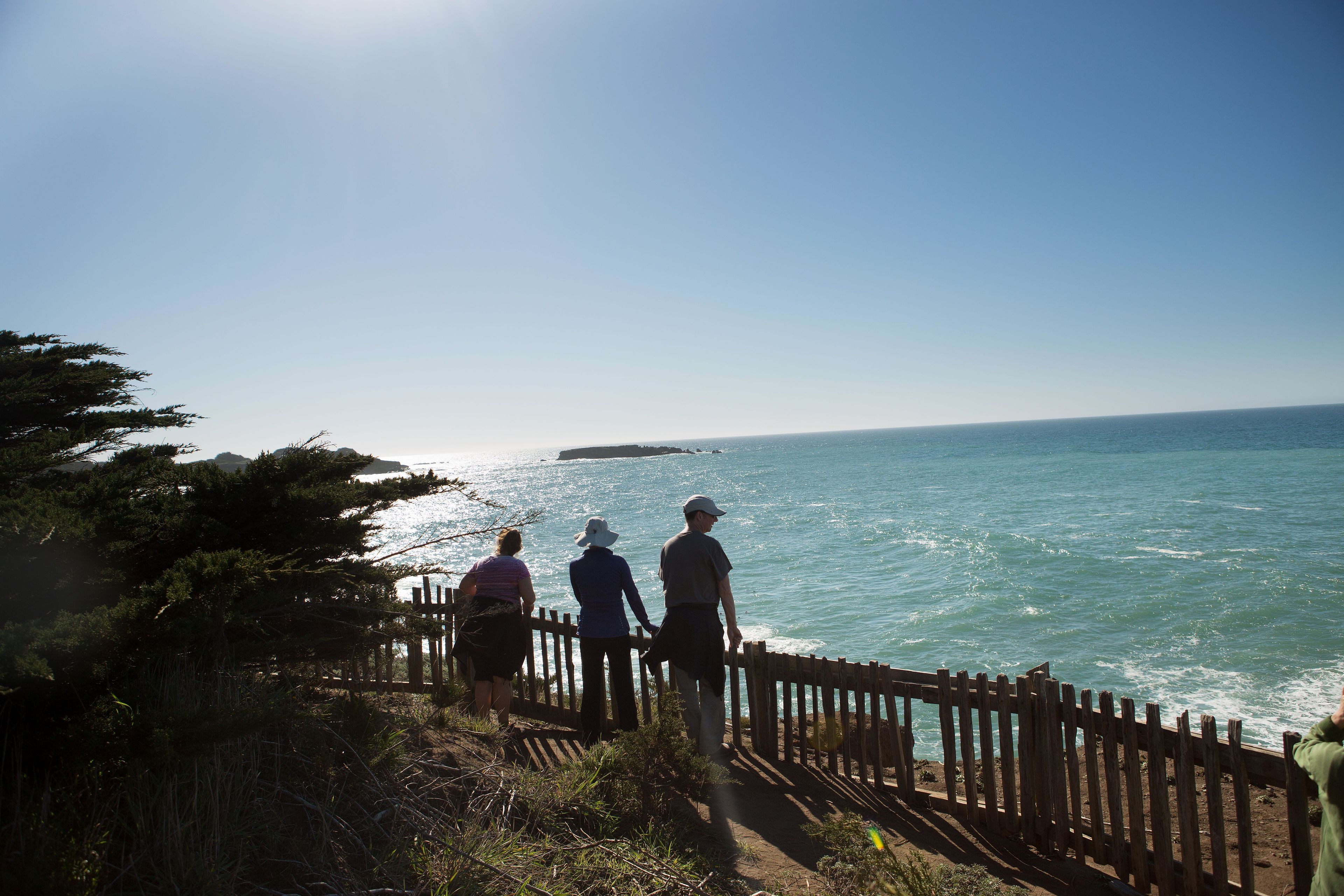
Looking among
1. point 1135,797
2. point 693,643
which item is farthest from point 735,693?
point 1135,797

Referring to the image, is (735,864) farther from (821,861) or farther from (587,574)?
(587,574)

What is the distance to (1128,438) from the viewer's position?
352 ft

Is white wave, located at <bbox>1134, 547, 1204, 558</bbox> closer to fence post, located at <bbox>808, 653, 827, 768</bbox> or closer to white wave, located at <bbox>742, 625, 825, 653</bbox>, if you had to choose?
white wave, located at <bbox>742, 625, 825, 653</bbox>

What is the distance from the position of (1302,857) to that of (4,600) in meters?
6.20

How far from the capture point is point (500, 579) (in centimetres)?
578

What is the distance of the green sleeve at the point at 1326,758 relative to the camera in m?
2.51

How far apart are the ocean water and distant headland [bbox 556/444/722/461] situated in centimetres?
11673

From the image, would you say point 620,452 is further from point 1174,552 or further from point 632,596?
point 632,596

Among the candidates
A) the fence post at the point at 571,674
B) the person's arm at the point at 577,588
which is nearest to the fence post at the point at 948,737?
the person's arm at the point at 577,588

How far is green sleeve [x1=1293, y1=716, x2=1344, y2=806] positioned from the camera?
251cm

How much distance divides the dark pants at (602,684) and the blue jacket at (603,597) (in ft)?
0.28

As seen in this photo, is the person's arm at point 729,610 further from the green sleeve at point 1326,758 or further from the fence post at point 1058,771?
the green sleeve at point 1326,758

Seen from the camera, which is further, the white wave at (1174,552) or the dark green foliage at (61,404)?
the white wave at (1174,552)

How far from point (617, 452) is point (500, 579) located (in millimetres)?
173057
